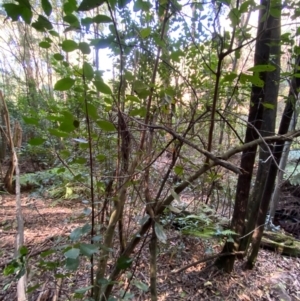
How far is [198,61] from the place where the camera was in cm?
141

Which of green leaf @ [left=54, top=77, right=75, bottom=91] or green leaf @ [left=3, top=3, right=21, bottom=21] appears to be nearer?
green leaf @ [left=3, top=3, right=21, bottom=21]

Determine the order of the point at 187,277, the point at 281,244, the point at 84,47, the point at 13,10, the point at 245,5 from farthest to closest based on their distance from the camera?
1. the point at 281,244
2. the point at 187,277
3. the point at 245,5
4. the point at 84,47
5. the point at 13,10

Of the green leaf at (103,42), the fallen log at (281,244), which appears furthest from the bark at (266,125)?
the green leaf at (103,42)

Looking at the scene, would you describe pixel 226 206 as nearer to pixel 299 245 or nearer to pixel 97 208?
pixel 299 245

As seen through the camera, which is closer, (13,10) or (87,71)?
(13,10)

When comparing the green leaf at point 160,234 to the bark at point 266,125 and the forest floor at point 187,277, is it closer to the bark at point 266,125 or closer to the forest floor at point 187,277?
the forest floor at point 187,277

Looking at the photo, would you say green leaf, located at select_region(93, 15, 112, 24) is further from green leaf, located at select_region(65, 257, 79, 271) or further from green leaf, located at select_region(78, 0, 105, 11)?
green leaf, located at select_region(65, 257, 79, 271)

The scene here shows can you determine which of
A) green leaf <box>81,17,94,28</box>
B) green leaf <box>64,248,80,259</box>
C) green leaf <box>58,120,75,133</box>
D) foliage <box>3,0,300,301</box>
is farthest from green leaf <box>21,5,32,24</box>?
green leaf <box>64,248,80,259</box>

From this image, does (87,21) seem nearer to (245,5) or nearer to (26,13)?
(26,13)

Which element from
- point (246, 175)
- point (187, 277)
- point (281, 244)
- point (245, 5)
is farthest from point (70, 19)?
point (281, 244)

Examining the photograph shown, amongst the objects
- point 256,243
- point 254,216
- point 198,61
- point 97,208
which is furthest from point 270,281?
point 198,61

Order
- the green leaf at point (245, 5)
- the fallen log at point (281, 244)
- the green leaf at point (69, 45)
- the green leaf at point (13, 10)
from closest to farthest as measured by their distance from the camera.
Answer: the green leaf at point (13, 10)
the green leaf at point (69, 45)
the green leaf at point (245, 5)
the fallen log at point (281, 244)

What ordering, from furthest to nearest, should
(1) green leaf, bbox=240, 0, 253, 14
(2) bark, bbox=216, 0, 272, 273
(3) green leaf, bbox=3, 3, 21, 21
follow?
(2) bark, bbox=216, 0, 272, 273 → (1) green leaf, bbox=240, 0, 253, 14 → (3) green leaf, bbox=3, 3, 21, 21

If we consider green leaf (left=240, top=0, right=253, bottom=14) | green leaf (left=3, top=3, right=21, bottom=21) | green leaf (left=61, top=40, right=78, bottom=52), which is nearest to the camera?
green leaf (left=3, top=3, right=21, bottom=21)
